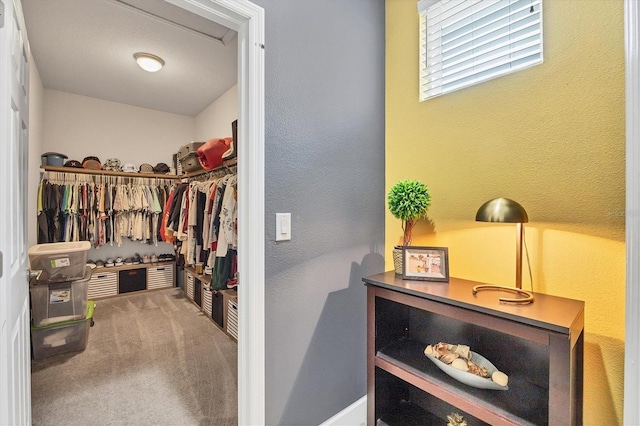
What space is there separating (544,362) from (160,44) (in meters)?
3.52

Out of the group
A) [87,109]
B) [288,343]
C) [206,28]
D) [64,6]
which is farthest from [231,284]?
[87,109]

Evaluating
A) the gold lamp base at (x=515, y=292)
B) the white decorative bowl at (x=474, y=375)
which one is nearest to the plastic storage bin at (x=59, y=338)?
the white decorative bowl at (x=474, y=375)

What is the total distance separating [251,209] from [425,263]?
806 millimetres

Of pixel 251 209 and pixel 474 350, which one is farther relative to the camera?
pixel 474 350

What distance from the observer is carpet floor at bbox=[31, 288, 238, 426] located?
1.75m

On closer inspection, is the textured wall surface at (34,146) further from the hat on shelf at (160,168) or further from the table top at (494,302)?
the table top at (494,302)

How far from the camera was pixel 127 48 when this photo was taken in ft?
8.94

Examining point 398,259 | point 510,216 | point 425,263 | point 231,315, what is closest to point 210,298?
point 231,315

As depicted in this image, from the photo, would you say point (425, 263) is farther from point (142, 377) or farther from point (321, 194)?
point (142, 377)

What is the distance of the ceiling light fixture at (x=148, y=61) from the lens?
2811 mm

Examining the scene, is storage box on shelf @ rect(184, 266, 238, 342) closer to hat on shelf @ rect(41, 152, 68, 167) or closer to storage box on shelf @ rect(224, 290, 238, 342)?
storage box on shelf @ rect(224, 290, 238, 342)

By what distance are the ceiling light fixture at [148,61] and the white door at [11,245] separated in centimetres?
185

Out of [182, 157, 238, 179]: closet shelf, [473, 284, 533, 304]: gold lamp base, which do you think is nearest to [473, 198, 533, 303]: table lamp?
[473, 284, 533, 304]: gold lamp base

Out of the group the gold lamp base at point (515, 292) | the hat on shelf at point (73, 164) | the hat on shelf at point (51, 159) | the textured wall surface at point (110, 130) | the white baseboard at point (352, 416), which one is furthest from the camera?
the textured wall surface at point (110, 130)
